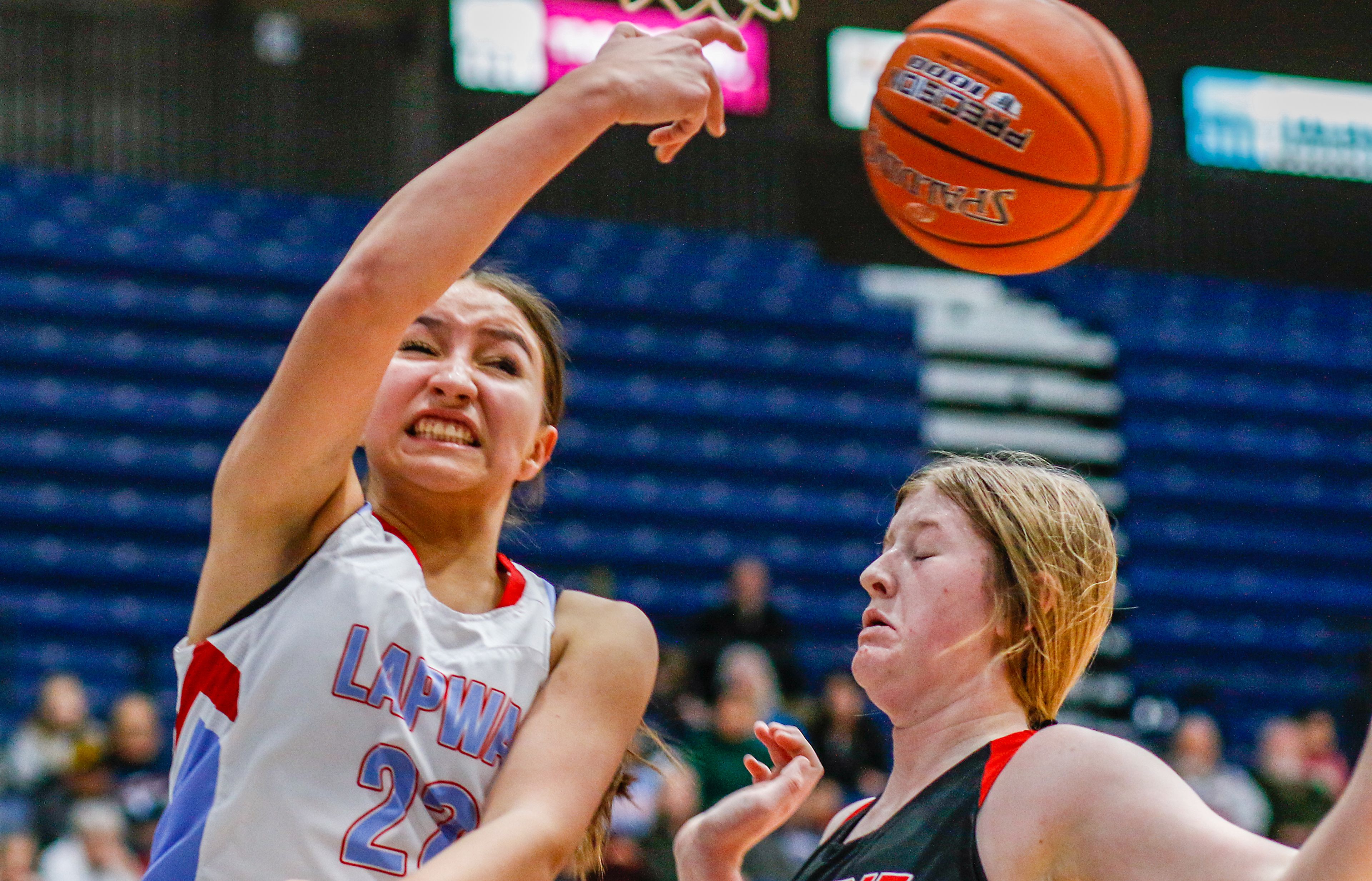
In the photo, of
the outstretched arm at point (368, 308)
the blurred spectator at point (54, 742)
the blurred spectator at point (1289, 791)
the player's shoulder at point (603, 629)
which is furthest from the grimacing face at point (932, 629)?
the blurred spectator at point (1289, 791)

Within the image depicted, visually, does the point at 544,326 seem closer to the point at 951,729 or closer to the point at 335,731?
the point at 335,731

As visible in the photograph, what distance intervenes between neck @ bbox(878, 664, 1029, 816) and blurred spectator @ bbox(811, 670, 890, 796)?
5.15 m

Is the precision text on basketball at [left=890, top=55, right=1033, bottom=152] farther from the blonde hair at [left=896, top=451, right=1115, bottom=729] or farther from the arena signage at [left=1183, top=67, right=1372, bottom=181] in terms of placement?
the arena signage at [left=1183, top=67, right=1372, bottom=181]

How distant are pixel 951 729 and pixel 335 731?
0.79 metres

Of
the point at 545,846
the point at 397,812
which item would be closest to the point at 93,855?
the point at 397,812

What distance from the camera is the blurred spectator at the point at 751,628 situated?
7652 mm

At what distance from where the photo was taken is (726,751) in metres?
6.60

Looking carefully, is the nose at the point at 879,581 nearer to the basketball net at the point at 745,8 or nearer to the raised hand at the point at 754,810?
the raised hand at the point at 754,810

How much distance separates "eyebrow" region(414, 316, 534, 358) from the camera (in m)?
2.01

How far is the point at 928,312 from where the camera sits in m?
11.5

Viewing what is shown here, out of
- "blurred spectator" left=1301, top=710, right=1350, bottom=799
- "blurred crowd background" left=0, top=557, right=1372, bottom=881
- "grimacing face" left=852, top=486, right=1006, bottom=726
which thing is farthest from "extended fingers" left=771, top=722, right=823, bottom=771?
"blurred spectator" left=1301, top=710, right=1350, bottom=799

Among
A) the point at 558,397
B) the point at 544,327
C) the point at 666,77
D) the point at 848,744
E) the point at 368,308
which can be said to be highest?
the point at 666,77

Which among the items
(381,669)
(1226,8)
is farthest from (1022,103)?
(1226,8)

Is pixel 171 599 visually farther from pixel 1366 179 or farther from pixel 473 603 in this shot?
pixel 1366 179
